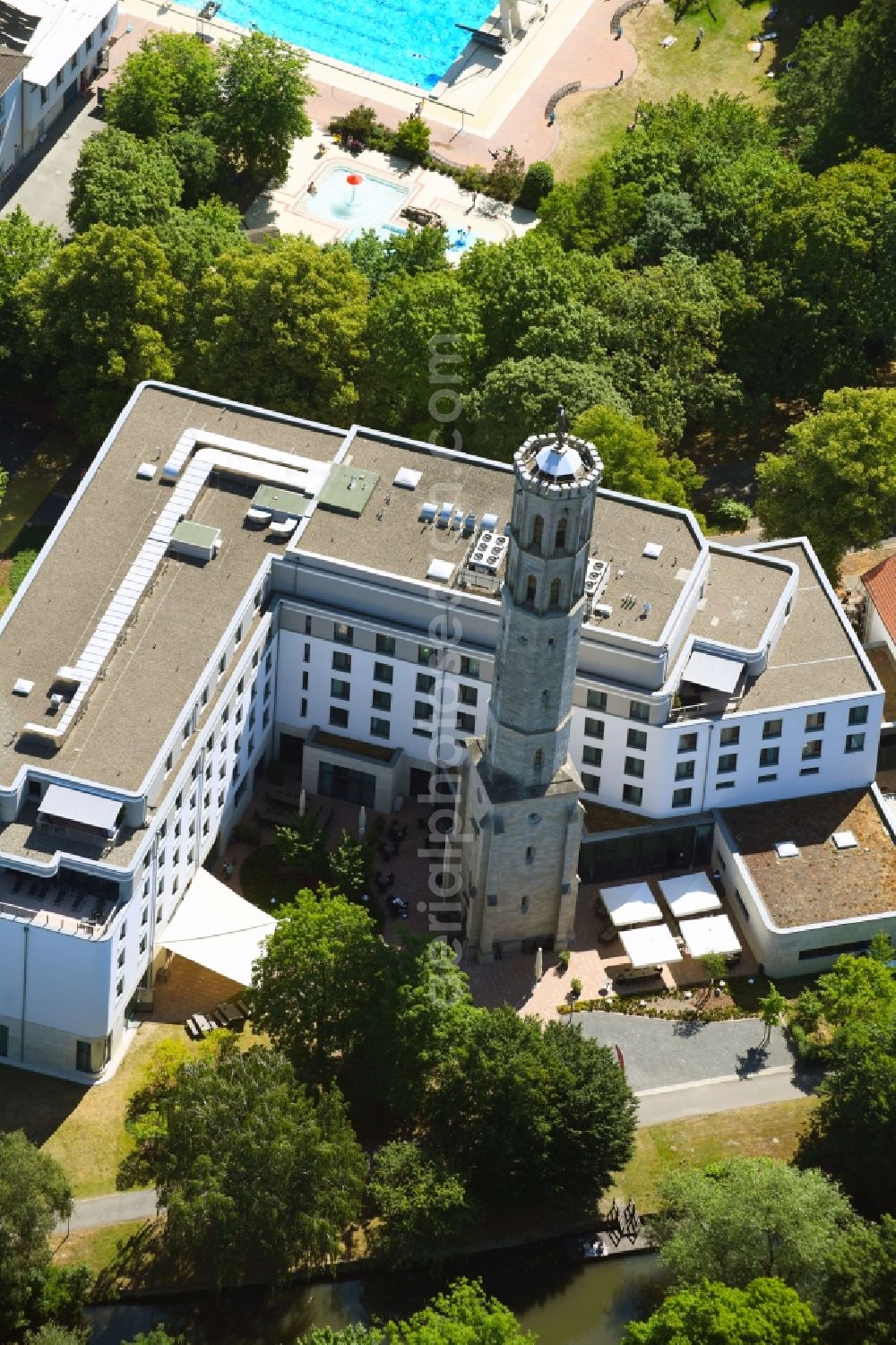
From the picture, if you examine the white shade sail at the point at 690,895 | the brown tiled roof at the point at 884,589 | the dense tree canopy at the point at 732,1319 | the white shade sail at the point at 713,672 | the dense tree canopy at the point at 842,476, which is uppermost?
the dense tree canopy at the point at 842,476

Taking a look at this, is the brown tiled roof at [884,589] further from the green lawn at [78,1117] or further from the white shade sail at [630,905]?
the green lawn at [78,1117]

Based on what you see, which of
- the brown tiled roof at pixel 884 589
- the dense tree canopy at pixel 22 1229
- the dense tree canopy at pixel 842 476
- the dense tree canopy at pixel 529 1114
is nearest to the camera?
the dense tree canopy at pixel 22 1229

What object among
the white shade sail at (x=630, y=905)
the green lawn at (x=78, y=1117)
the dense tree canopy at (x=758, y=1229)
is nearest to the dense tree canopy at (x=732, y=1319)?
the dense tree canopy at (x=758, y=1229)

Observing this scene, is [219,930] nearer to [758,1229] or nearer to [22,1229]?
[22,1229]

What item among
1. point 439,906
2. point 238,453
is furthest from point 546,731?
point 238,453

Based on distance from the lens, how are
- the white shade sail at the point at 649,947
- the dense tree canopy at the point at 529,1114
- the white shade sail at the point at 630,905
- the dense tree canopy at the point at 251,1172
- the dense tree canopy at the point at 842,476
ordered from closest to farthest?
the dense tree canopy at the point at 251,1172 < the dense tree canopy at the point at 529,1114 < the white shade sail at the point at 649,947 < the white shade sail at the point at 630,905 < the dense tree canopy at the point at 842,476

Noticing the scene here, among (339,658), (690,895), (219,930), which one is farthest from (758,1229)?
(339,658)
